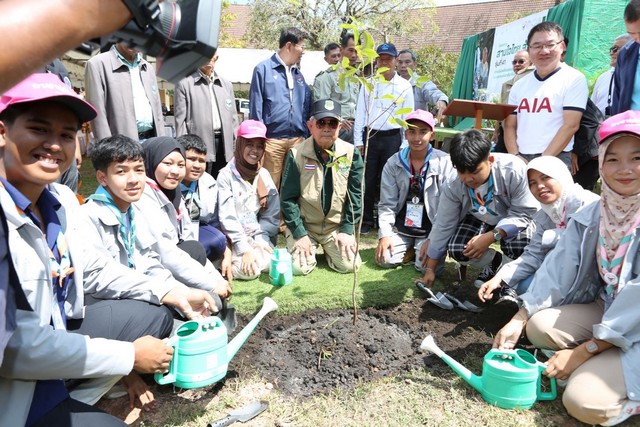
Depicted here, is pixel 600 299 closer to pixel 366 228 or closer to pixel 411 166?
pixel 411 166

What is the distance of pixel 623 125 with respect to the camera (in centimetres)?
196

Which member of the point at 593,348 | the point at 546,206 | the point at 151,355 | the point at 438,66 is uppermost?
the point at 438,66

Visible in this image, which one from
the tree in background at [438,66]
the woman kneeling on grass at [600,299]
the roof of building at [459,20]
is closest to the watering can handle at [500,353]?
the woman kneeling on grass at [600,299]

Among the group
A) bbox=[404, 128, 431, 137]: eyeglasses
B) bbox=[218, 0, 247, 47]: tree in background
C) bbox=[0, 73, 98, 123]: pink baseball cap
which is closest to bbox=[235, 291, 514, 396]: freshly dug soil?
bbox=[404, 128, 431, 137]: eyeglasses

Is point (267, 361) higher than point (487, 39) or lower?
lower

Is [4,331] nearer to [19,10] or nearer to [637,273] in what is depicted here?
[19,10]

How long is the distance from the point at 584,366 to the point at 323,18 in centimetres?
2518

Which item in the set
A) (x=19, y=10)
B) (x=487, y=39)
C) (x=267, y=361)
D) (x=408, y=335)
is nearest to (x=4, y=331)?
(x=19, y=10)

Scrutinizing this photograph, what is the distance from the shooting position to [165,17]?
0.78 metres

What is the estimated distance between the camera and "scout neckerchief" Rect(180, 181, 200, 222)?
3.46 metres

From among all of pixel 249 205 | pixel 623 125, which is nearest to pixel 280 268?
pixel 249 205

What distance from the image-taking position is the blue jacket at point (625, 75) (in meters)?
3.27

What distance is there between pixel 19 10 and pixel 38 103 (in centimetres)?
89

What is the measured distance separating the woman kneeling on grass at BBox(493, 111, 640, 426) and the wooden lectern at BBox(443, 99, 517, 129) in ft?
5.84
